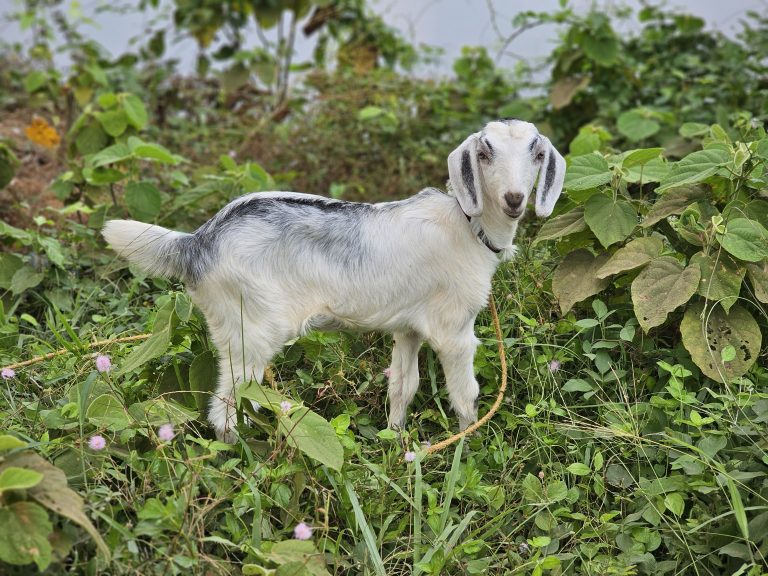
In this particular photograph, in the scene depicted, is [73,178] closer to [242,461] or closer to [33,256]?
[33,256]

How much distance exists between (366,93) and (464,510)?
4.71 meters

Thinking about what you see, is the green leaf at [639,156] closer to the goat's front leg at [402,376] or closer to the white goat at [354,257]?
the white goat at [354,257]

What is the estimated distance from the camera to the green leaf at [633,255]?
13.2 feet

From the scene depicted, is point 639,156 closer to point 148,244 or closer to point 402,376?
point 402,376

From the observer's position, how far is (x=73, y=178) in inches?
214

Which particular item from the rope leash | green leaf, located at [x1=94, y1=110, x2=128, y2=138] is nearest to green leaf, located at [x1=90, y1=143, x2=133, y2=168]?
green leaf, located at [x1=94, y1=110, x2=128, y2=138]

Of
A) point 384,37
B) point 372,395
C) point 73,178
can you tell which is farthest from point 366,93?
point 372,395

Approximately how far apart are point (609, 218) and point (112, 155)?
8.58 feet

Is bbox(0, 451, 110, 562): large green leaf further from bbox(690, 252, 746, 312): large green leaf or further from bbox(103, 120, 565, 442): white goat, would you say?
bbox(690, 252, 746, 312): large green leaf

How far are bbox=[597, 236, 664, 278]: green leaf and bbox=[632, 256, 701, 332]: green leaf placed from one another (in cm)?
6

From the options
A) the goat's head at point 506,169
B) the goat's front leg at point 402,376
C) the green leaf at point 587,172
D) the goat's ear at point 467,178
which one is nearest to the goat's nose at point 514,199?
the goat's head at point 506,169

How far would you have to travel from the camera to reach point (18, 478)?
8.60ft

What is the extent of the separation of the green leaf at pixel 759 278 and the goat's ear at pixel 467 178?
132 cm

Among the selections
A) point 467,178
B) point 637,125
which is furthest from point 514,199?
point 637,125
